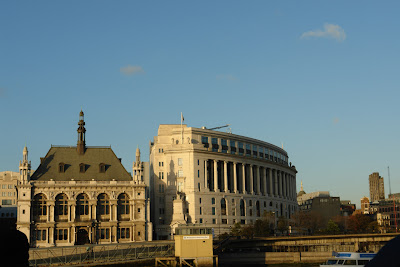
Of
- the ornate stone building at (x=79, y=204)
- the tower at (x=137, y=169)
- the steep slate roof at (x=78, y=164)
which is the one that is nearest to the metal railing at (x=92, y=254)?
the ornate stone building at (x=79, y=204)

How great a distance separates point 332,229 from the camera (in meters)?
160

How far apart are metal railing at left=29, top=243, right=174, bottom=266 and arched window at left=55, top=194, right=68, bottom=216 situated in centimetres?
2034

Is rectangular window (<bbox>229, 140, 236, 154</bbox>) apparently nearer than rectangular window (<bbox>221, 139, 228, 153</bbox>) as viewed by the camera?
No

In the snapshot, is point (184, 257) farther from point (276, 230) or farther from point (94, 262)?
point (276, 230)

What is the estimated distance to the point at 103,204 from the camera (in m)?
136

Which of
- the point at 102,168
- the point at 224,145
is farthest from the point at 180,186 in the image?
the point at 102,168

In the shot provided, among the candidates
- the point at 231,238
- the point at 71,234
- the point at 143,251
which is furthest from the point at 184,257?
the point at 71,234

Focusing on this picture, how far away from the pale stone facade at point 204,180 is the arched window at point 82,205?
25.0 metres

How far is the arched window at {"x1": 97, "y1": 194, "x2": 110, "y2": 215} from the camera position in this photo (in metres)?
136

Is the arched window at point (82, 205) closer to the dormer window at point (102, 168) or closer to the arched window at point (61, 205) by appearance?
the arched window at point (61, 205)

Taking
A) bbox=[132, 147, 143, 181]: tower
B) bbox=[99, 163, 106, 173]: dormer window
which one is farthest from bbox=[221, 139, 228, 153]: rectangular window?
bbox=[99, 163, 106, 173]: dormer window

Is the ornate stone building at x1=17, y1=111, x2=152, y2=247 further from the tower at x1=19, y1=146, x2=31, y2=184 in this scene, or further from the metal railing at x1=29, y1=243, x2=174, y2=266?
the metal railing at x1=29, y1=243, x2=174, y2=266

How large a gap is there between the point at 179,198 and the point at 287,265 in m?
45.6

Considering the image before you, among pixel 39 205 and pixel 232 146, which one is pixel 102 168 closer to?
pixel 39 205
